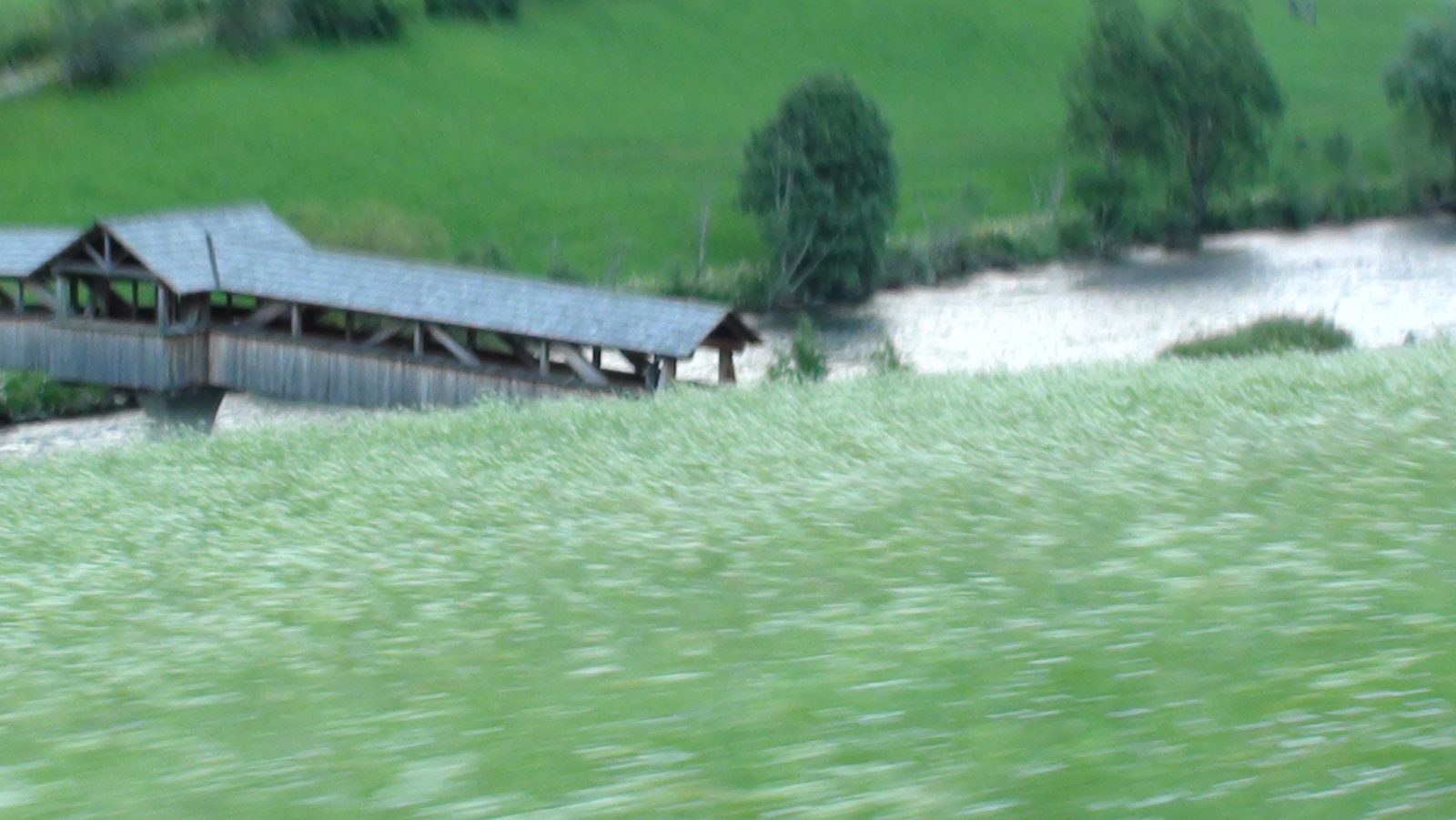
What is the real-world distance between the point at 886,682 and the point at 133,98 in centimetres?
5582

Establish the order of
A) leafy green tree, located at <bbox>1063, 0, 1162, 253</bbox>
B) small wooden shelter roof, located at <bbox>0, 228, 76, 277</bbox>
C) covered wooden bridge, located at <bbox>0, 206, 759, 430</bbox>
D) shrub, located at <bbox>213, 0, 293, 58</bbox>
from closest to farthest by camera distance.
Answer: covered wooden bridge, located at <bbox>0, 206, 759, 430</bbox> < small wooden shelter roof, located at <bbox>0, 228, 76, 277</bbox> < leafy green tree, located at <bbox>1063, 0, 1162, 253</bbox> < shrub, located at <bbox>213, 0, 293, 58</bbox>

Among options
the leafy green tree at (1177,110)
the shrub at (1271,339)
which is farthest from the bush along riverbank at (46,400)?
the leafy green tree at (1177,110)

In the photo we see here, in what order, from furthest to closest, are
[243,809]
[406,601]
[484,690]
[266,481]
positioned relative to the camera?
1. [266,481]
2. [406,601]
3. [484,690]
4. [243,809]

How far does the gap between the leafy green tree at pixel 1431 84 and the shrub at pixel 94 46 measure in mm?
47673

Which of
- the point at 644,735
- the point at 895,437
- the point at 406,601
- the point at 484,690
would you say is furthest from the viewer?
the point at 895,437

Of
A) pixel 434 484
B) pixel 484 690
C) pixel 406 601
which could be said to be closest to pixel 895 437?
pixel 434 484

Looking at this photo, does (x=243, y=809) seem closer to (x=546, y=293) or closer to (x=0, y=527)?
(x=0, y=527)

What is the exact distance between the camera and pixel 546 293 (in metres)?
24.8

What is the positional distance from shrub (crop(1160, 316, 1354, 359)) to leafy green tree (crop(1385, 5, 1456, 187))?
102 feet

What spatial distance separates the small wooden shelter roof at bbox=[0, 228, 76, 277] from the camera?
27.2 metres

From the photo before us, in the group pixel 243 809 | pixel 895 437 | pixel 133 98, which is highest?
pixel 133 98

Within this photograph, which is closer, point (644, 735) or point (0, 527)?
point (644, 735)

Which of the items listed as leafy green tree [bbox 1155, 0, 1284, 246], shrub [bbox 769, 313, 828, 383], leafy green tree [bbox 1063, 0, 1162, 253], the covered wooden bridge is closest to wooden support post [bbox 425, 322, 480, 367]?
the covered wooden bridge

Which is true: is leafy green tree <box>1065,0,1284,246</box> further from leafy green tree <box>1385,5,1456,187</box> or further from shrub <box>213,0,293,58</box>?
shrub <box>213,0,293,58</box>
